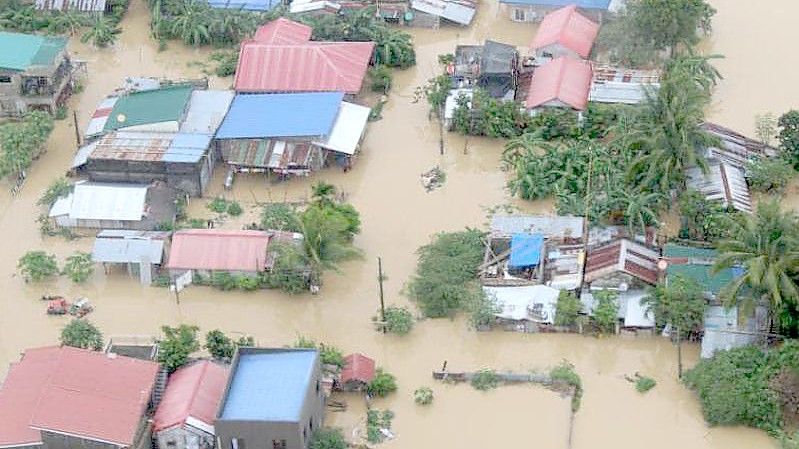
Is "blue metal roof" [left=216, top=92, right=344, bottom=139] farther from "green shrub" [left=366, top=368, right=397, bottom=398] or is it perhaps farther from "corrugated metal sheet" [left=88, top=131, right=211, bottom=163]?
"green shrub" [left=366, top=368, right=397, bottom=398]

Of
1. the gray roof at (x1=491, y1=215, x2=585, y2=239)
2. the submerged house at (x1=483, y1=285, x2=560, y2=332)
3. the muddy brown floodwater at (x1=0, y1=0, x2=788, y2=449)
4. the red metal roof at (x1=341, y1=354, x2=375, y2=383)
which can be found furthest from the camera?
the gray roof at (x1=491, y1=215, x2=585, y2=239)

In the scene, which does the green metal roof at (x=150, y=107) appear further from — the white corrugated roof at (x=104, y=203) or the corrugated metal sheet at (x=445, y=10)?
the corrugated metal sheet at (x=445, y=10)

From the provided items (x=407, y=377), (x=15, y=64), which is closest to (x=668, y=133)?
A: (x=407, y=377)

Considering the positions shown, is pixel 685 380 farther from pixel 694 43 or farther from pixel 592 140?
pixel 694 43

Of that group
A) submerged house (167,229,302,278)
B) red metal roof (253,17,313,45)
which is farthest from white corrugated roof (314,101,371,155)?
submerged house (167,229,302,278)

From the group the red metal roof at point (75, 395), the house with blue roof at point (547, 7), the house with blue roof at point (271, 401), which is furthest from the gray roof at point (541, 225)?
the house with blue roof at point (547, 7)

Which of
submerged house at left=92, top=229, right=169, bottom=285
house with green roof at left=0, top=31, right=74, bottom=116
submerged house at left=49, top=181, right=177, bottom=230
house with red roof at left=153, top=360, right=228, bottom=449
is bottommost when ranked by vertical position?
house with red roof at left=153, top=360, right=228, bottom=449
